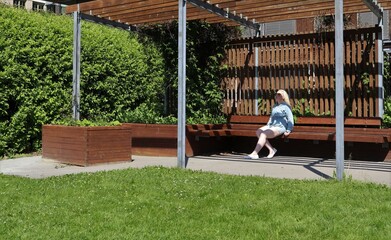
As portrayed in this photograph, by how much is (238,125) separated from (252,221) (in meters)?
6.46

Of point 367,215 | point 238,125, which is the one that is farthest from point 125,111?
point 367,215

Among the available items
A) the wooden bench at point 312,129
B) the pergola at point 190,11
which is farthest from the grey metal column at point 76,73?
the wooden bench at point 312,129

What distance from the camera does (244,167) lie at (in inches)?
321

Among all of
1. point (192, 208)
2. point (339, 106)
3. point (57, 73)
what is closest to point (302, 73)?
point (339, 106)

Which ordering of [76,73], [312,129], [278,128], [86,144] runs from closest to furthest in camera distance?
1. [86,144]
2. [278,128]
3. [312,129]
4. [76,73]

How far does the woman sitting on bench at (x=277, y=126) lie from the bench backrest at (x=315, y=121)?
951 mm

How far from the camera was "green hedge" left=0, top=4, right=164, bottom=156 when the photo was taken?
32.0 feet

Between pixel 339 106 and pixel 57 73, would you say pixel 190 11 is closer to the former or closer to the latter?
pixel 57 73

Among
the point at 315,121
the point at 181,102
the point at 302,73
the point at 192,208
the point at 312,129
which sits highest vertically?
the point at 302,73

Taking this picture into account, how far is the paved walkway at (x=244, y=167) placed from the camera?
23.6 feet

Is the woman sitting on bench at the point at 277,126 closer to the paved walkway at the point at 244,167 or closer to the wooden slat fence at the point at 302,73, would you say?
the paved walkway at the point at 244,167

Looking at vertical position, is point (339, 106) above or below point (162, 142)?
above

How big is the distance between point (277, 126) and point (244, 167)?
173cm

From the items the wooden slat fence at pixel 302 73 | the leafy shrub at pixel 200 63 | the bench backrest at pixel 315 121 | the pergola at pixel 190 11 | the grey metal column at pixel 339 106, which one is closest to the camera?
the grey metal column at pixel 339 106
